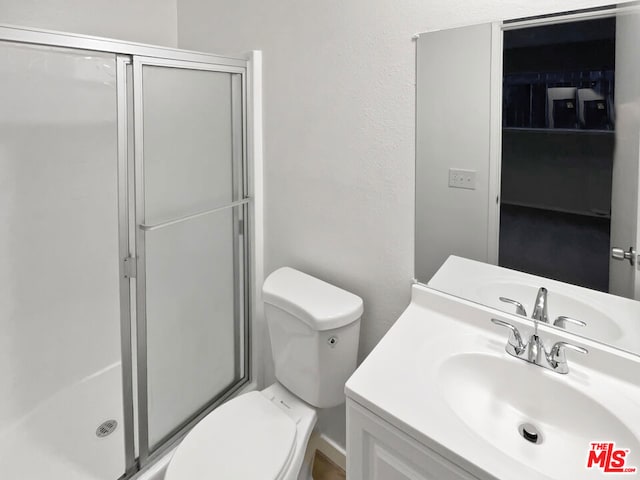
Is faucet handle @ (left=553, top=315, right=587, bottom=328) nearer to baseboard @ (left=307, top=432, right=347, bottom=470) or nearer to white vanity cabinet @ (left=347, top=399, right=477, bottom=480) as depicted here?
white vanity cabinet @ (left=347, top=399, right=477, bottom=480)

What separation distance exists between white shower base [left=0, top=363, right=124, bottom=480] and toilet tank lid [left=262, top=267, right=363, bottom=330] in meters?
0.89

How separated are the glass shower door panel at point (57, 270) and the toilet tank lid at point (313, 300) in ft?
2.57

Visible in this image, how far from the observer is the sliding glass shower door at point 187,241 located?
4.83ft

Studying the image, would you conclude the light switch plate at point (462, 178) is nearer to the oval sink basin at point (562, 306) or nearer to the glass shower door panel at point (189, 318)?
the oval sink basin at point (562, 306)

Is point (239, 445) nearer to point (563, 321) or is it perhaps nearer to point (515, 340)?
point (515, 340)

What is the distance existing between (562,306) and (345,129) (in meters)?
0.90

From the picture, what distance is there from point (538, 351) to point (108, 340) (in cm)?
193

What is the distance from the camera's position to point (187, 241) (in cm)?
168

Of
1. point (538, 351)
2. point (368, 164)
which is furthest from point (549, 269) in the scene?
point (368, 164)

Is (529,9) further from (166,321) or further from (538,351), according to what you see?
(166,321)

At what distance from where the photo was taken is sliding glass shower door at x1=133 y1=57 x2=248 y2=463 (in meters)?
1.47

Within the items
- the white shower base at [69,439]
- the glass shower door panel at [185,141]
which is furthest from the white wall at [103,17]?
the white shower base at [69,439]

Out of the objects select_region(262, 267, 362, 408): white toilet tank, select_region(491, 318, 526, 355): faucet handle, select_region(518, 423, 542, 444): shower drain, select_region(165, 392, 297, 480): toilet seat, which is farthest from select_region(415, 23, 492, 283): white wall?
select_region(165, 392, 297, 480): toilet seat

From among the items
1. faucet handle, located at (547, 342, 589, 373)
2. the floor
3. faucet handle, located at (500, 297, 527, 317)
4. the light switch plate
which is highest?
the light switch plate
